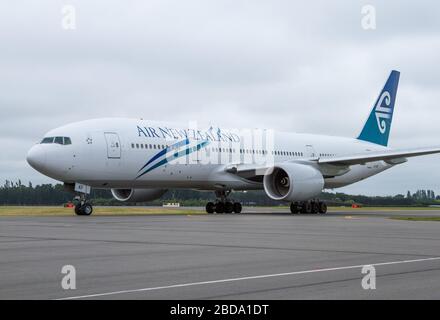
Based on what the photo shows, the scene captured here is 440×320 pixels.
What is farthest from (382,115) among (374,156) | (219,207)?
(219,207)

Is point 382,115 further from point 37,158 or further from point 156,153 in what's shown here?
point 37,158

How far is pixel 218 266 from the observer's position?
30.9ft

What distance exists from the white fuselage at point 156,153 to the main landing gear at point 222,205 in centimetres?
156

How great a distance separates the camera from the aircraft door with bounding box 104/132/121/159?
29.8m

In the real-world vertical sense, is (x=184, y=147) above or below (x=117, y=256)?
above

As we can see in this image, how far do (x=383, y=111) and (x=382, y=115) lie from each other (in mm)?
282

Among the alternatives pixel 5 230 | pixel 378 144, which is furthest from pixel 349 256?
pixel 378 144

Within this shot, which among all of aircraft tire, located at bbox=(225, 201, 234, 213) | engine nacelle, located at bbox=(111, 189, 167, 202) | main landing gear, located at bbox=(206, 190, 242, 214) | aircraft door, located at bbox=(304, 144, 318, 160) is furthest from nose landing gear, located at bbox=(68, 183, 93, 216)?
aircraft door, located at bbox=(304, 144, 318, 160)

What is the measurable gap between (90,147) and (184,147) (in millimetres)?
5465

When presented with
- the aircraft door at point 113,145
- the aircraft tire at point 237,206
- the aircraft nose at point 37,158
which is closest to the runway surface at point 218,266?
the aircraft nose at point 37,158

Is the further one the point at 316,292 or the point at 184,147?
the point at 184,147
